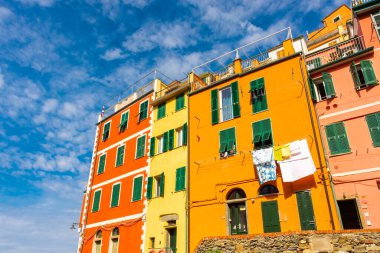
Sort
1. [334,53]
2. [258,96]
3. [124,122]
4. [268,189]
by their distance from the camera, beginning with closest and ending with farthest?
[268,189]
[258,96]
[334,53]
[124,122]

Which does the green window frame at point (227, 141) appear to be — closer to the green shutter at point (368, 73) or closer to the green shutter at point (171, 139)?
the green shutter at point (171, 139)

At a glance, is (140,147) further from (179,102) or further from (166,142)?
(179,102)

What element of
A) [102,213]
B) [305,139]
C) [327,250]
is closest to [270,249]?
[327,250]

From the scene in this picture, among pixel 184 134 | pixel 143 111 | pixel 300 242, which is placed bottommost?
pixel 300 242

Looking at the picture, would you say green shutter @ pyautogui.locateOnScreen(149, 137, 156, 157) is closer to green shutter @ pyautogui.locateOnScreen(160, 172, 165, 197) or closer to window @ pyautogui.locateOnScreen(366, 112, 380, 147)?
green shutter @ pyautogui.locateOnScreen(160, 172, 165, 197)

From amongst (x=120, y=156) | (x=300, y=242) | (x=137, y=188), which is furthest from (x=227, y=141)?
(x=120, y=156)

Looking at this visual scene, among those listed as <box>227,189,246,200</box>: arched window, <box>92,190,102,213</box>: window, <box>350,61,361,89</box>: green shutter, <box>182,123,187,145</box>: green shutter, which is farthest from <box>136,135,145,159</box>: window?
<box>350,61,361,89</box>: green shutter

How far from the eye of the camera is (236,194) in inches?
724

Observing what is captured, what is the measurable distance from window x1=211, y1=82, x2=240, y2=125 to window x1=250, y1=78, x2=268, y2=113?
3.55 feet

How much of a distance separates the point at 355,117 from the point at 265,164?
531 centimetres

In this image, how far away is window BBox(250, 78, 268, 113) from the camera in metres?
19.4

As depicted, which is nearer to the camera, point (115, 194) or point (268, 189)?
point (268, 189)

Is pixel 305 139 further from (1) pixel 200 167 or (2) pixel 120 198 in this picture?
(2) pixel 120 198

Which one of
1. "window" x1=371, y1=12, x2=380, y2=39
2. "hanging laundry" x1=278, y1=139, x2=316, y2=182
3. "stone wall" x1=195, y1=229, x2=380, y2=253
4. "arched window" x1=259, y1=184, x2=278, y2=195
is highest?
"window" x1=371, y1=12, x2=380, y2=39
